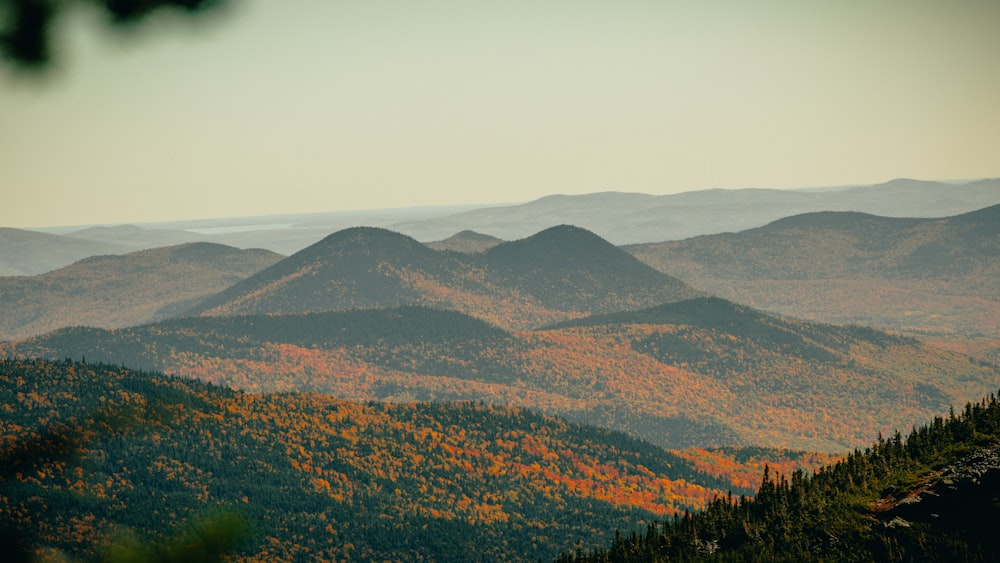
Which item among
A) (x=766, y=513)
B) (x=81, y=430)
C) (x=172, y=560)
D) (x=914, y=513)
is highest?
(x=81, y=430)

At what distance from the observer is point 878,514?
121 metres

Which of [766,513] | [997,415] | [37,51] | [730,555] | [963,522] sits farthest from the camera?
[766,513]

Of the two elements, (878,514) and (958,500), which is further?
(878,514)

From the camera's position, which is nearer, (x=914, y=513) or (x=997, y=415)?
(x=914, y=513)

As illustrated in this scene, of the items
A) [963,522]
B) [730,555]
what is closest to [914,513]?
[963,522]

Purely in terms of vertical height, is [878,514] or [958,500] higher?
[958,500]

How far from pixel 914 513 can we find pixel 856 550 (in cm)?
1007

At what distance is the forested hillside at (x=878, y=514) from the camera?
107 meters

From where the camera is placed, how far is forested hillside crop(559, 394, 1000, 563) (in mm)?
107000

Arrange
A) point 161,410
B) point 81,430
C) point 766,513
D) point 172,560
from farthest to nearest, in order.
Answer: point 766,513, point 161,410, point 81,430, point 172,560

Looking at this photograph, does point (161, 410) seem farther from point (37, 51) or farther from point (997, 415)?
point (997, 415)

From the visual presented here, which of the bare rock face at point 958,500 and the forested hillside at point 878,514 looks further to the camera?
the bare rock face at point 958,500

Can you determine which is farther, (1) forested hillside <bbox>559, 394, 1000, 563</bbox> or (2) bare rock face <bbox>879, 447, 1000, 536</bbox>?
(2) bare rock face <bbox>879, 447, 1000, 536</bbox>

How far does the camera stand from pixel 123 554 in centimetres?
1005
